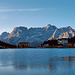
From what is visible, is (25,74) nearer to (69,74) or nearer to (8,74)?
(8,74)

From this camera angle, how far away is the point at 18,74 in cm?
3712

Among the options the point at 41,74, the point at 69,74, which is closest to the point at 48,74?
the point at 41,74

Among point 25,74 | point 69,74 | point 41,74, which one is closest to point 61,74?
point 69,74

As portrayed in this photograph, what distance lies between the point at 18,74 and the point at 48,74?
23.8ft

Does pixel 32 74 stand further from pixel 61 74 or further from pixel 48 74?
pixel 61 74

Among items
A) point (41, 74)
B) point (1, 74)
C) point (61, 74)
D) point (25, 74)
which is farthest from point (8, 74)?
point (61, 74)

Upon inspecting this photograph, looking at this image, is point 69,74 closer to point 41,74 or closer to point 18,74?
point 41,74

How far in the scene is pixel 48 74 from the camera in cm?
3669

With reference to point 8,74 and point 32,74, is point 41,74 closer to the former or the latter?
point 32,74

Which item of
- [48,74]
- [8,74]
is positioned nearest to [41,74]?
[48,74]

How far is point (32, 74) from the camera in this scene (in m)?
37.3

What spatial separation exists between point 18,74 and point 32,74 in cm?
339

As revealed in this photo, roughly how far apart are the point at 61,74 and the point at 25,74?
28.3ft

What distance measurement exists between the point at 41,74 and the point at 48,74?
1679 mm
